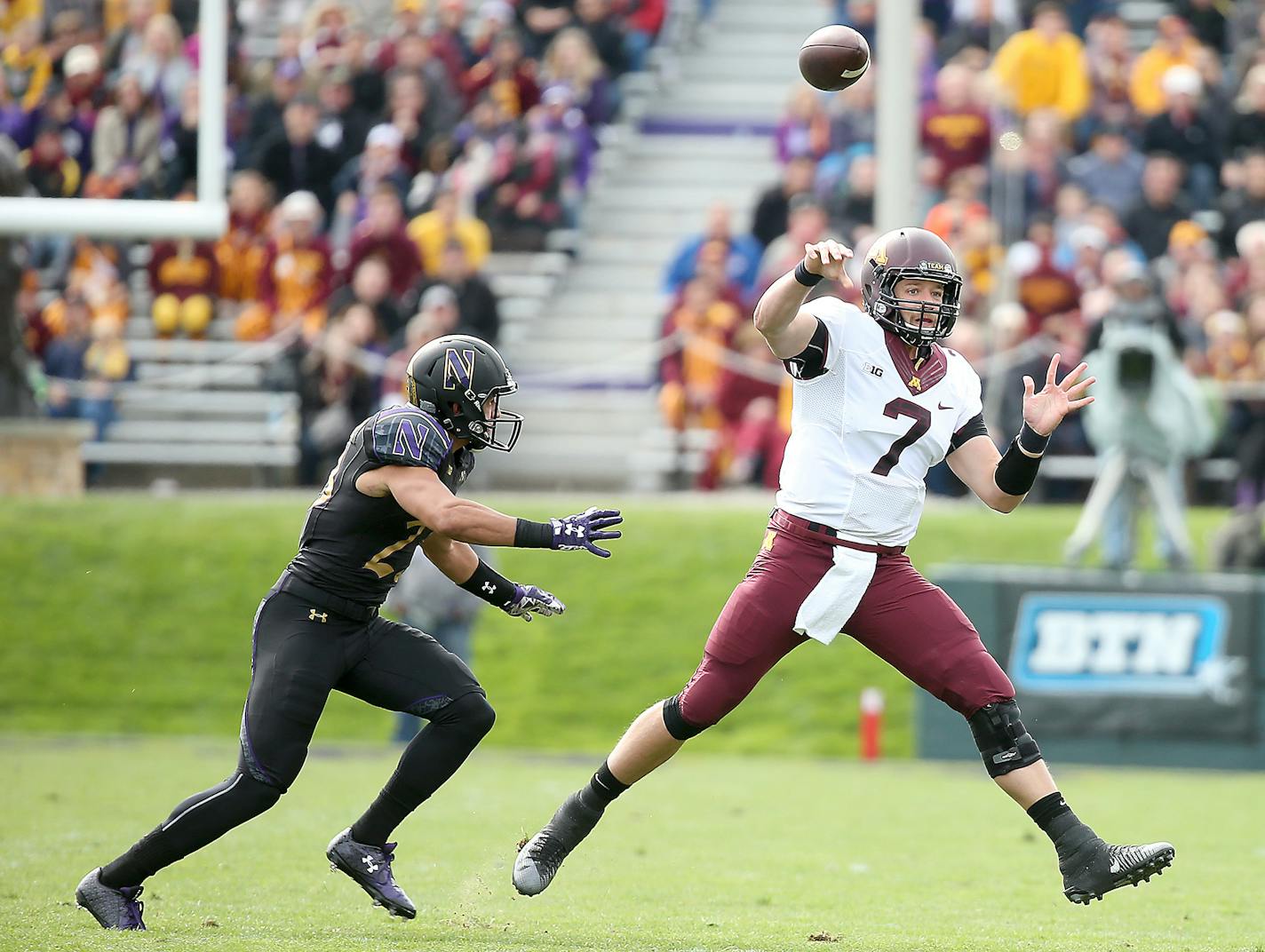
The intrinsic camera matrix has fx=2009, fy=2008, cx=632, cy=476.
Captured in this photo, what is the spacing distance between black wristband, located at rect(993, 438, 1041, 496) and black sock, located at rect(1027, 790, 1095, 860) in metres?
0.99

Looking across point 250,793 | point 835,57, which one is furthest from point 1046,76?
point 250,793

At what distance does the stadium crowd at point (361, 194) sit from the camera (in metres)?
15.8

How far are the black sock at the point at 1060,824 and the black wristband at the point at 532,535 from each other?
5.76ft

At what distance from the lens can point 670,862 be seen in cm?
826

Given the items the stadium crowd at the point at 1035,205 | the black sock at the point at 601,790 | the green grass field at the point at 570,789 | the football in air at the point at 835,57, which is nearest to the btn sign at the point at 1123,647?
the green grass field at the point at 570,789

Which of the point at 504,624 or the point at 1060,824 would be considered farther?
the point at 504,624

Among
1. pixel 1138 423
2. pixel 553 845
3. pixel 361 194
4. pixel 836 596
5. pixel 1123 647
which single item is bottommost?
pixel 1123 647

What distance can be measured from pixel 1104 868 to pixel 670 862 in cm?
256

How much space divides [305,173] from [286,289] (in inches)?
62.1

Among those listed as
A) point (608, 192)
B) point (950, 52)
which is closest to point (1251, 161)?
point (950, 52)

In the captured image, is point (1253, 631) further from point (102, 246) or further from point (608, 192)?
point (102, 246)

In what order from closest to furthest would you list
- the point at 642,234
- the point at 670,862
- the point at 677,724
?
the point at 677,724 < the point at 670,862 < the point at 642,234

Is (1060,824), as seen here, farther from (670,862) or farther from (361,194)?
(361,194)

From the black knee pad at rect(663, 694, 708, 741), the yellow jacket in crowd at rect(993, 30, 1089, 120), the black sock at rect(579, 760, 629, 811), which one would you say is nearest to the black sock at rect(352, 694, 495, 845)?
the black sock at rect(579, 760, 629, 811)
